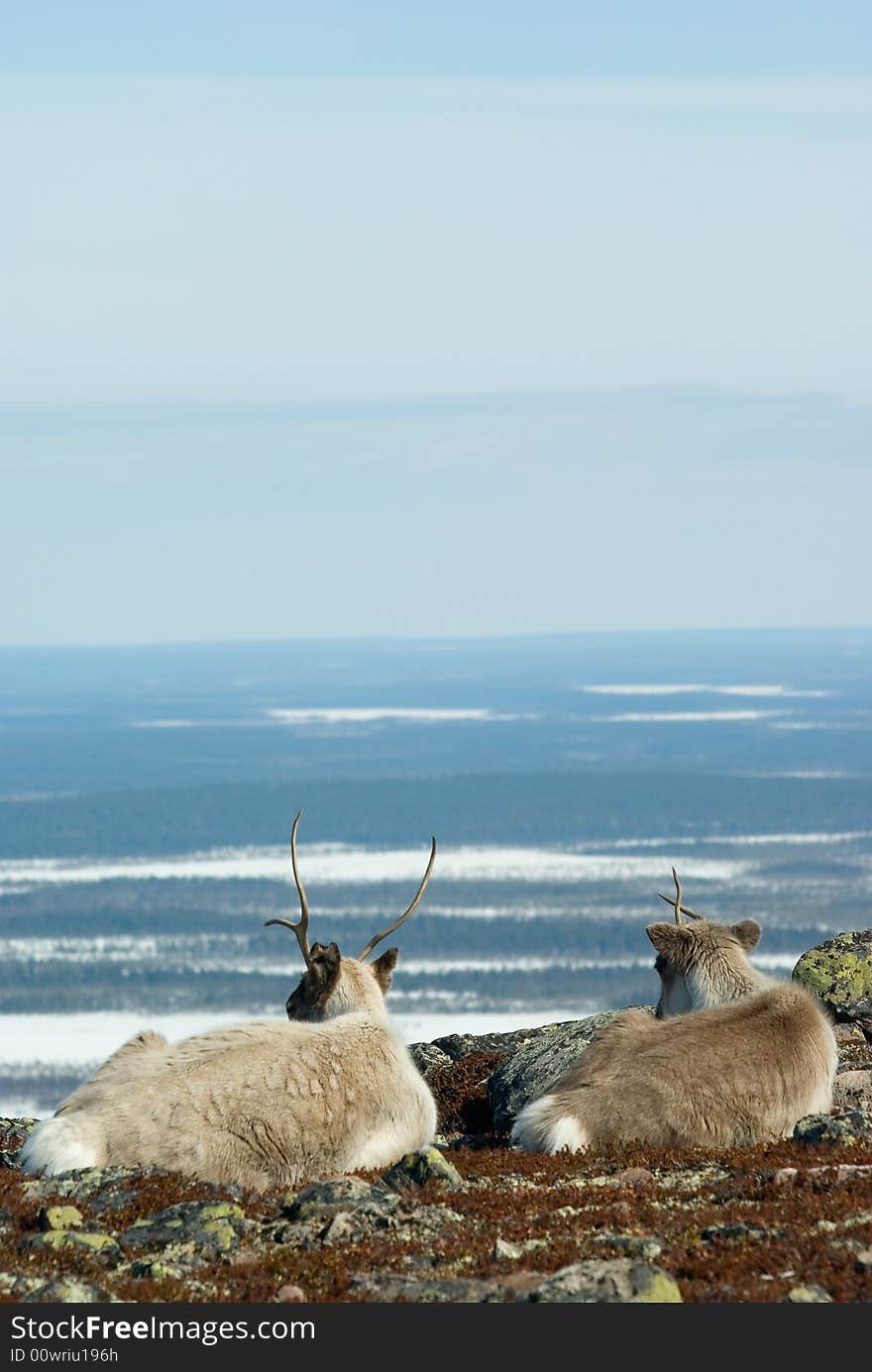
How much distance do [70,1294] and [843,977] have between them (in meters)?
12.8

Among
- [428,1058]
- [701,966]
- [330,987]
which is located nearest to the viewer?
[330,987]

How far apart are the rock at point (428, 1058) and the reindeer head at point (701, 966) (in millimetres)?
4660

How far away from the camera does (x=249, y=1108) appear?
43.8ft

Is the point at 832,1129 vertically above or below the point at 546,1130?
above

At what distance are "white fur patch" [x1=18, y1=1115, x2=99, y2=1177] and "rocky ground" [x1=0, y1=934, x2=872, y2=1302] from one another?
216 millimetres

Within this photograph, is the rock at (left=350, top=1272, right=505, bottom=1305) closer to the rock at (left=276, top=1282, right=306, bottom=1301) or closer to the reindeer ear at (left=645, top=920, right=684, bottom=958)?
the rock at (left=276, top=1282, right=306, bottom=1301)

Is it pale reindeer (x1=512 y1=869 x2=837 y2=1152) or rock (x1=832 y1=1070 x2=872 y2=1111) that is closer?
pale reindeer (x1=512 y1=869 x2=837 y2=1152)

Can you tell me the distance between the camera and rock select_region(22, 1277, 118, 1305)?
958cm

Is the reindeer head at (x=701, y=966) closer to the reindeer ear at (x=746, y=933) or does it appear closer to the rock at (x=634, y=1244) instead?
the reindeer ear at (x=746, y=933)

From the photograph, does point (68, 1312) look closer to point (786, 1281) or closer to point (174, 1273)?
point (174, 1273)

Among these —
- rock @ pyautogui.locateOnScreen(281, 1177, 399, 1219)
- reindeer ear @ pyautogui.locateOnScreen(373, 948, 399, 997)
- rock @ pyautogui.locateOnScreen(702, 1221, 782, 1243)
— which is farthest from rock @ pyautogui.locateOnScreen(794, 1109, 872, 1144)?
reindeer ear @ pyautogui.locateOnScreen(373, 948, 399, 997)

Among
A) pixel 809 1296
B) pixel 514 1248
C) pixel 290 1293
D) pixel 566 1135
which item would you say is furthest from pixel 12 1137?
pixel 809 1296

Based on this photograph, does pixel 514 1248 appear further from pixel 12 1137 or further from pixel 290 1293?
pixel 12 1137

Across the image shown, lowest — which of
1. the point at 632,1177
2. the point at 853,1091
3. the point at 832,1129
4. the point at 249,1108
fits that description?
the point at 853,1091
